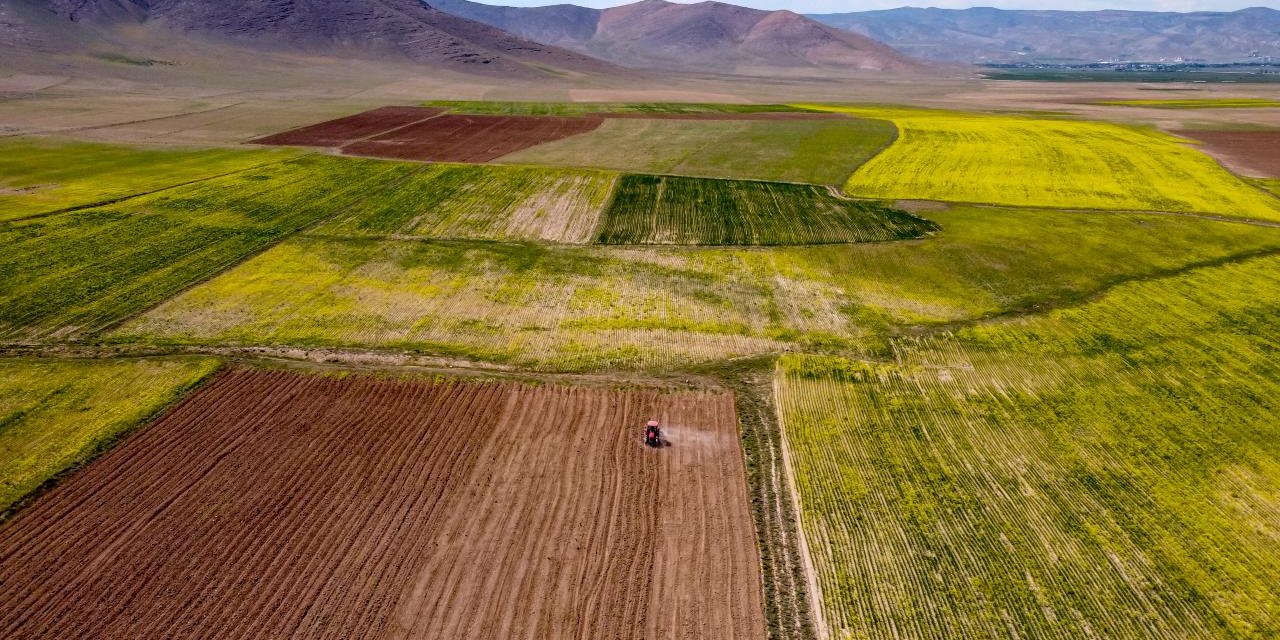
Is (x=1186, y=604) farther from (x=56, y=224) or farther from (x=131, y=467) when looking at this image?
(x=56, y=224)

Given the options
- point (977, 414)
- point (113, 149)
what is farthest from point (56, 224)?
point (977, 414)

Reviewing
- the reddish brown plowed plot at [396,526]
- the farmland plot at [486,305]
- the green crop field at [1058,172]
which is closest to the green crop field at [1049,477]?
the reddish brown plowed plot at [396,526]

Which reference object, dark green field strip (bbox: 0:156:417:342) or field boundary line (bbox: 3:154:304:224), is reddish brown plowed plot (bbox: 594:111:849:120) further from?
field boundary line (bbox: 3:154:304:224)

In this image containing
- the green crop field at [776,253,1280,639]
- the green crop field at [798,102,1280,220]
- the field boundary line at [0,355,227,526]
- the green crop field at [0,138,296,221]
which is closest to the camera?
the green crop field at [776,253,1280,639]

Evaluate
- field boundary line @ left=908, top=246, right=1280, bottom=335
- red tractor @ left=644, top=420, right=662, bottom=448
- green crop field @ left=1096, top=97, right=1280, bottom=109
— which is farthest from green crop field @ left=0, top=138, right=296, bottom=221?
green crop field @ left=1096, top=97, right=1280, bottom=109

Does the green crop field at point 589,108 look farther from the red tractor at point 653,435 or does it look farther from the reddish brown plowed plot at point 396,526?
the red tractor at point 653,435

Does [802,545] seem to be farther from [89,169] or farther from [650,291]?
[89,169]
